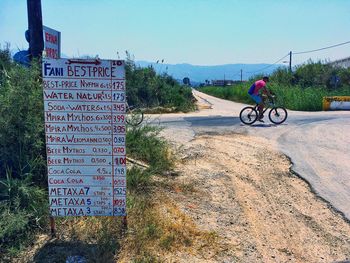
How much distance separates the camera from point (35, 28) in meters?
5.00

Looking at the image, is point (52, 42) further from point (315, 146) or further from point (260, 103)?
point (260, 103)

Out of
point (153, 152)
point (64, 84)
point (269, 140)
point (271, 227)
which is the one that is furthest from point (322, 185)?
point (64, 84)

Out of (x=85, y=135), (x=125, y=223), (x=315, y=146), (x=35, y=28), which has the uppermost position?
(x=35, y=28)

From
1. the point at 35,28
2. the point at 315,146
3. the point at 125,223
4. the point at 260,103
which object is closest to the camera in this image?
the point at 125,223

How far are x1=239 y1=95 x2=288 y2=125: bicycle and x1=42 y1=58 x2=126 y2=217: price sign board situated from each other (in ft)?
34.3

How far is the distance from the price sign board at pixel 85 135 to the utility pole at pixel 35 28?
1563mm

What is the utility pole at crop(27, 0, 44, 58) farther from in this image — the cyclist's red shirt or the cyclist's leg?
the cyclist's leg

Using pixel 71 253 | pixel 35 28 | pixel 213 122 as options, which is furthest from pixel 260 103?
pixel 71 253

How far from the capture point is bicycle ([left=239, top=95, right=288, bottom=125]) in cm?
1399

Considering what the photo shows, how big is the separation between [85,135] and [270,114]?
1122 centimetres

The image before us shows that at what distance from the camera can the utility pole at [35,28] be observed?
4.91m

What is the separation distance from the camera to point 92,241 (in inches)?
152

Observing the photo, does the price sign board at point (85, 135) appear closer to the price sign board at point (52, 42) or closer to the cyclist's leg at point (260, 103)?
the price sign board at point (52, 42)

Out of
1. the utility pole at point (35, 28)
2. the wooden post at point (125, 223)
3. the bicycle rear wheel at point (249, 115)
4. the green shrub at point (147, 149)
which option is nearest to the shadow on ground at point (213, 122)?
the bicycle rear wheel at point (249, 115)
